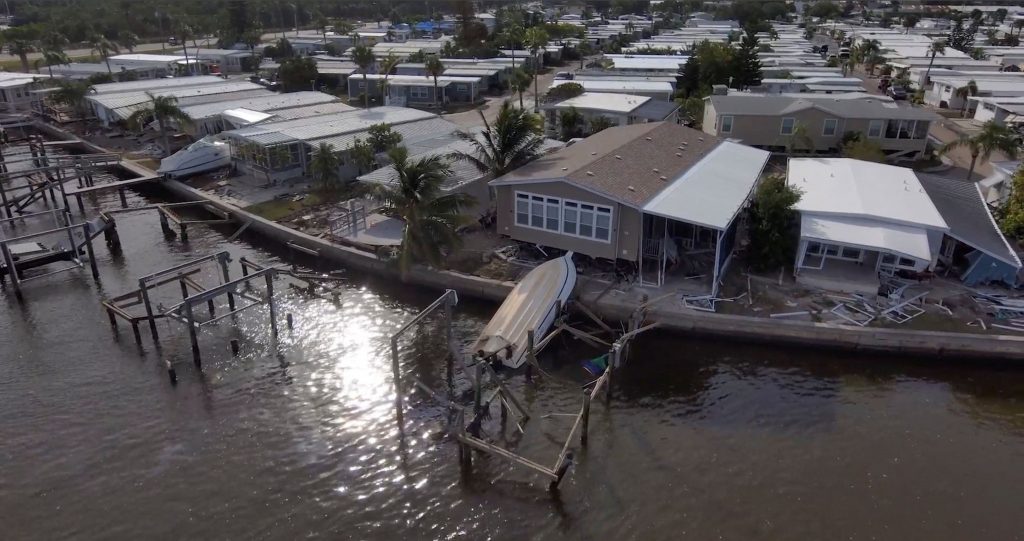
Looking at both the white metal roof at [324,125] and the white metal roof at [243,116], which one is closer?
the white metal roof at [324,125]

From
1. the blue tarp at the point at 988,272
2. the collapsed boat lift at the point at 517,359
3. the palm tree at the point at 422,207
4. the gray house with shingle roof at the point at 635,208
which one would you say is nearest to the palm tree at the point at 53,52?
the palm tree at the point at 422,207

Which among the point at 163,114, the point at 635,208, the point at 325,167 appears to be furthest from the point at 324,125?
the point at 635,208

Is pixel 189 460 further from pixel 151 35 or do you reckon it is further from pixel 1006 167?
pixel 151 35

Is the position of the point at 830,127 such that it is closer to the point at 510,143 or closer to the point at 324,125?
the point at 510,143

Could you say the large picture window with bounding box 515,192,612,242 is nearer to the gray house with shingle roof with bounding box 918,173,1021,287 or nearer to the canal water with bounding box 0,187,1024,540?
the canal water with bounding box 0,187,1024,540

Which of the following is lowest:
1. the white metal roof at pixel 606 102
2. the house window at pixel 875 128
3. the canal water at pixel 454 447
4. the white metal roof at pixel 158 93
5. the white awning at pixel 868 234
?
the canal water at pixel 454 447

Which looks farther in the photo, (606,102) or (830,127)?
(606,102)

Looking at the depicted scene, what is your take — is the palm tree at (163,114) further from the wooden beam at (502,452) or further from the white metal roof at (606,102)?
the wooden beam at (502,452)
